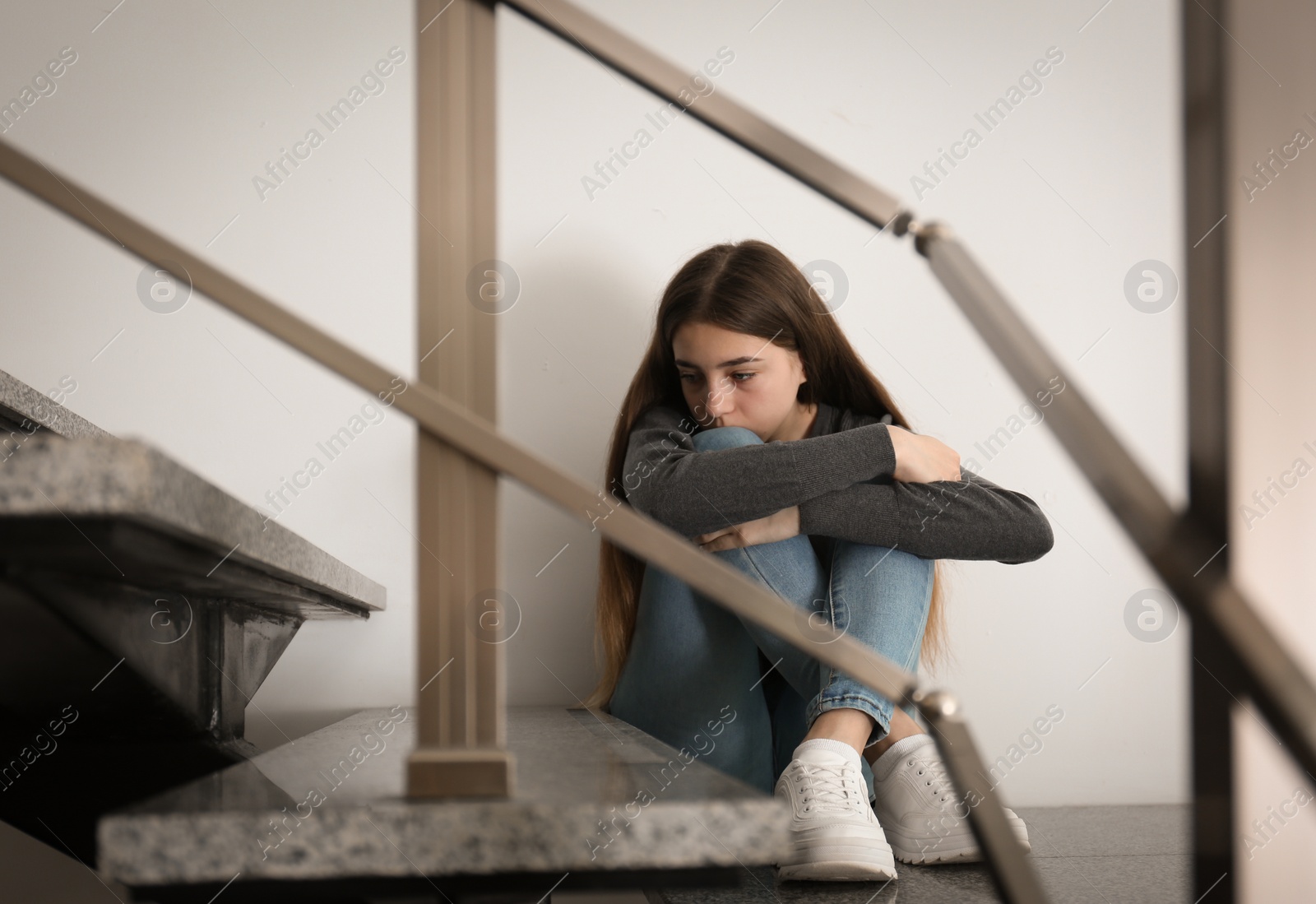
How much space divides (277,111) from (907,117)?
959 mm

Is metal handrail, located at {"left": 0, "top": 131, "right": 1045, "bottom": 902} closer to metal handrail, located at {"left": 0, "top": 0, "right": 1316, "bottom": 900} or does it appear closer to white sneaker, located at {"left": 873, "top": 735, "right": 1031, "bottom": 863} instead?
metal handrail, located at {"left": 0, "top": 0, "right": 1316, "bottom": 900}

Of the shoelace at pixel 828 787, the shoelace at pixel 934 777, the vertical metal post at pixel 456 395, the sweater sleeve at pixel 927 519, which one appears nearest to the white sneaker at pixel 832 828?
the shoelace at pixel 828 787

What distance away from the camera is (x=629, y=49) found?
50 centimetres

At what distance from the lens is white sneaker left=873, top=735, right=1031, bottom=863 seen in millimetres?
777

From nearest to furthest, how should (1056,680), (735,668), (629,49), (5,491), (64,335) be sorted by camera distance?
(5,491) → (629,49) → (735,668) → (64,335) → (1056,680)

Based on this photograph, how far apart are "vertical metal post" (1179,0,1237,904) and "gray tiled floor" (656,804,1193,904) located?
0.08 ft

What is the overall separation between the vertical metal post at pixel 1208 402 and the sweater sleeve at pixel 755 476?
0.48m

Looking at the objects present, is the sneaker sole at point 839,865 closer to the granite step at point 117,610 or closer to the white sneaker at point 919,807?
the white sneaker at point 919,807

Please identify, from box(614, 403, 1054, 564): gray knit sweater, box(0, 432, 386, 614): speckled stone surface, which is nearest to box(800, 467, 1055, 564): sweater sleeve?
box(614, 403, 1054, 564): gray knit sweater

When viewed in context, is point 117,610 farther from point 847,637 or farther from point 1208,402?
point 1208,402

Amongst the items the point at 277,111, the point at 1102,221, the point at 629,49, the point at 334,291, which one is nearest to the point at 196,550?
the point at 629,49

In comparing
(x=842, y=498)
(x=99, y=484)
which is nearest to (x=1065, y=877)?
(x=842, y=498)

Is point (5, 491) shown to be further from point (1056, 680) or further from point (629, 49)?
point (1056, 680)

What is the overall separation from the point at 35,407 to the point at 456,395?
1.62ft
